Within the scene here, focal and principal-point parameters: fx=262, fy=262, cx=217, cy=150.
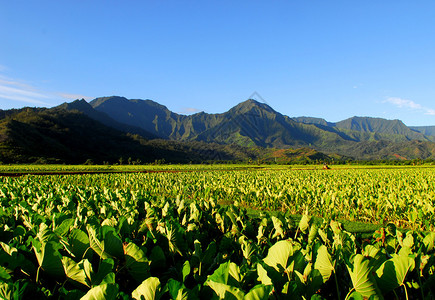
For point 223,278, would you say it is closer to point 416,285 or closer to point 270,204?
point 416,285

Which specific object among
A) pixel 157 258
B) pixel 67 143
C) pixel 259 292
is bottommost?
pixel 157 258

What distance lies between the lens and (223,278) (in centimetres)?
119

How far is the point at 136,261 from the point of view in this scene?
1.56m

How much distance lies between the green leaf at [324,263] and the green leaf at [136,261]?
1.01 metres

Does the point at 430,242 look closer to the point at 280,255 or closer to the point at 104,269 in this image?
the point at 280,255

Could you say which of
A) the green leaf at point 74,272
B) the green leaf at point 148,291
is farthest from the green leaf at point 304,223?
the green leaf at point 74,272

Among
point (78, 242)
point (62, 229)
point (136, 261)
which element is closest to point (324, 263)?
point (136, 261)

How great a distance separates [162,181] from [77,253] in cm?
1559

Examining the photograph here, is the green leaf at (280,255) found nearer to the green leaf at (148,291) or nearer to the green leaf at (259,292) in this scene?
the green leaf at (259,292)

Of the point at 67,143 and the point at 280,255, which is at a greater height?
the point at 67,143

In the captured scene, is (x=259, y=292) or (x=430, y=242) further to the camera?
(x=430, y=242)

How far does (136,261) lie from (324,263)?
1.10 m

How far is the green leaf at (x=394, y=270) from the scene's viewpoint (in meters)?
1.39

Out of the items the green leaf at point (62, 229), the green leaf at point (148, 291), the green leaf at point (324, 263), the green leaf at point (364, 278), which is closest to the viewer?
the green leaf at point (148, 291)
